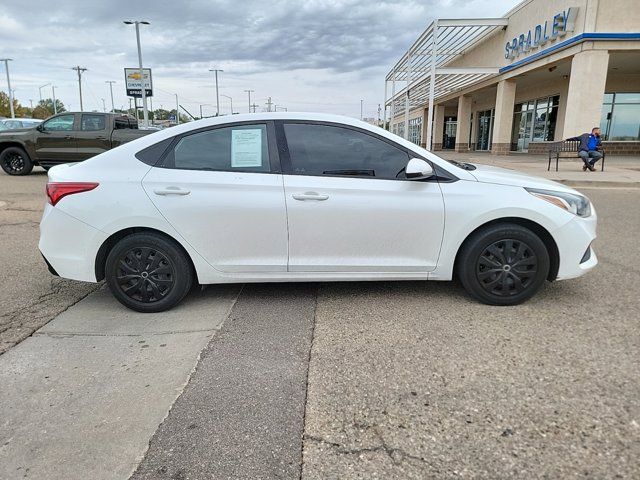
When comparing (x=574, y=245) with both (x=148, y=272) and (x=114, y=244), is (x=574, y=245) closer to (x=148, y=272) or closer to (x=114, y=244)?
(x=148, y=272)

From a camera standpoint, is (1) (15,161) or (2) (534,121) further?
(2) (534,121)

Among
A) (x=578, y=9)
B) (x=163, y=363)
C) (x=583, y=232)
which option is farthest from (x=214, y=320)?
(x=578, y=9)

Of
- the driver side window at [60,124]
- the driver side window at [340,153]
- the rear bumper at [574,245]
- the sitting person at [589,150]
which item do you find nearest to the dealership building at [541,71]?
the sitting person at [589,150]

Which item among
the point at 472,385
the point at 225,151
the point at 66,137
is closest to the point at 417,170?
the point at 225,151

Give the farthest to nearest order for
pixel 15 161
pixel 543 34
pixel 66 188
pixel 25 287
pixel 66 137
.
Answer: pixel 543 34 < pixel 15 161 < pixel 66 137 < pixel 25 287 < pixel 66 188

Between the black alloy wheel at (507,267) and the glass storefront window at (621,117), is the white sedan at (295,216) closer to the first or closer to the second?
the black alloy wheel at (507,267)

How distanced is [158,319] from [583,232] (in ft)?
11.7

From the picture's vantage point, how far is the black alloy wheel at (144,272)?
3883 millimetres

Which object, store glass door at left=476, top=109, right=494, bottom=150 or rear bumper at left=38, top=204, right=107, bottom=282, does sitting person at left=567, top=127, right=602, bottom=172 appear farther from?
store glass door at left=476, top=109, right=494, bottom=150

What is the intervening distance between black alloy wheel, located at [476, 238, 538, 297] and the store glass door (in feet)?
106

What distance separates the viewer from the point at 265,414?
2.54m

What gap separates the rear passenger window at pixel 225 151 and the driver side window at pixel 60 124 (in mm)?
11706

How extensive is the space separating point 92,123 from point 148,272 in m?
11.7

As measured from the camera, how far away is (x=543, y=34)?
20.3 m
